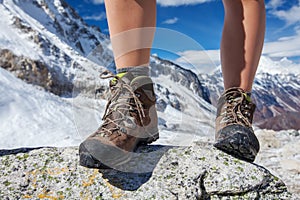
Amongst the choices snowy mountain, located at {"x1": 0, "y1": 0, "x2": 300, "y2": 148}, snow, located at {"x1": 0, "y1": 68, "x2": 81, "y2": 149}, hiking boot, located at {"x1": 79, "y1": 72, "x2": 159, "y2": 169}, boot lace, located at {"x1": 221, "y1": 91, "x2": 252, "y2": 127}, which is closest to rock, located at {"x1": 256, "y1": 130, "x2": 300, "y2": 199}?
snowy mountain, located at {"x1": 0, "y1": 0, "x2": 300, "y2": 148}

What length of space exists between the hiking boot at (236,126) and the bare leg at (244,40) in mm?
61

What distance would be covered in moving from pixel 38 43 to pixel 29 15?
846 cm

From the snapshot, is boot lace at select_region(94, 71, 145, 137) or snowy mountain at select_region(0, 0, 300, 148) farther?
snowy mountain at select_region(0, 0, 300, 148)

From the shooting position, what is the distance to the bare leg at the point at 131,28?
4.22ft

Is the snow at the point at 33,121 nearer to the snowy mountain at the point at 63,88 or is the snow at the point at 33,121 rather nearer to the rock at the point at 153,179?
the snowy mountain at the point at 63,88

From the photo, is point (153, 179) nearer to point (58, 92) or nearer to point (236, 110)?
point (236, 110)

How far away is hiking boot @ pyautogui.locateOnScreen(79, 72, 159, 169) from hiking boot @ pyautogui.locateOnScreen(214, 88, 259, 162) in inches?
12.2

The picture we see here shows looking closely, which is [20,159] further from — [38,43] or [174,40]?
[38,43]

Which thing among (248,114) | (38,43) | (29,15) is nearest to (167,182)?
(248,114)

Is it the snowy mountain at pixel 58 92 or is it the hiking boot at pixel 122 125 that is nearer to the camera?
the hiking boot at pixel 122 125

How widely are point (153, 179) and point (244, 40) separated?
0.72m

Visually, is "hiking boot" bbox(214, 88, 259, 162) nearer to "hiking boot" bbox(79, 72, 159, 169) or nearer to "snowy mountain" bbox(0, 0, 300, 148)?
"snowy mountain" bbox(0, 0, 300, 148)

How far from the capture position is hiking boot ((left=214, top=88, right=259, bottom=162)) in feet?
4.18

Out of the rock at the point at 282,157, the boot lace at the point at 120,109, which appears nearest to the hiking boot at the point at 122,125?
the boot lace at the point at 120,109
